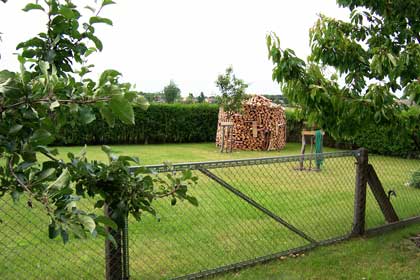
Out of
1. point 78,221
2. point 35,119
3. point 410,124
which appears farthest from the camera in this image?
point 410,124

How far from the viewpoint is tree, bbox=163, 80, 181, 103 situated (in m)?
26.1

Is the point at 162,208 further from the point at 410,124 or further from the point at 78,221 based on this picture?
the point at 78,221

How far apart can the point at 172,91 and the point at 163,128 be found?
9.12 metres

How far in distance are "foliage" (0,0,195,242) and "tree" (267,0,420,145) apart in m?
2.91

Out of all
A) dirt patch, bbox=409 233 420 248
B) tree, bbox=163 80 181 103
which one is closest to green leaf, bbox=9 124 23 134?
dirt patch, bbox=409 233 420 248

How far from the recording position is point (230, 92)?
1652cm

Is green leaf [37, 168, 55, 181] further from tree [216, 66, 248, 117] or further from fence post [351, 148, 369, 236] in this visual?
tree [216, 66, 248, 117]

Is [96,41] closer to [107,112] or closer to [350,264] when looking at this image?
[107,112]

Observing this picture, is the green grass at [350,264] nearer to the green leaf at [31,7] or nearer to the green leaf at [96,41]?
the green leaf at [96,41]

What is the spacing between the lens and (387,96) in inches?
155

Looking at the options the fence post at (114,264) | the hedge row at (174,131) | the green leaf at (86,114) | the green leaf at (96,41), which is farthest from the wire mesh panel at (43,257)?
the hedge row at (174,131)

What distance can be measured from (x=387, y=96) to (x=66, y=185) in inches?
143

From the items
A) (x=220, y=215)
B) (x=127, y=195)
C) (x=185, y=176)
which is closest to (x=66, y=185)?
(x=127, y=195)

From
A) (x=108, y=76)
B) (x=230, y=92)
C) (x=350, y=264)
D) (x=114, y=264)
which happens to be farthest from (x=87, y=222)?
(x=230, y=92)
